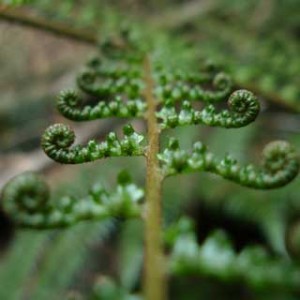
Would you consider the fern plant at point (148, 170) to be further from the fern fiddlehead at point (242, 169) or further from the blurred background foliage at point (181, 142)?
the blurred background foliage at point (181, 142)

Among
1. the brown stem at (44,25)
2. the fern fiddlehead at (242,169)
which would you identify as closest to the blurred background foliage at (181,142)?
the brown stem at (44,25)

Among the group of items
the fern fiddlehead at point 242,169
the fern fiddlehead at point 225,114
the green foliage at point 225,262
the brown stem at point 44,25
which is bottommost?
the green foliage at point 225,262

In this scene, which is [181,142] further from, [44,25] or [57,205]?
[57,205]

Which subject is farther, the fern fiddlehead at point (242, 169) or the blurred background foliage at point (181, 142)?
the blurred background foliage at point (181, 142)

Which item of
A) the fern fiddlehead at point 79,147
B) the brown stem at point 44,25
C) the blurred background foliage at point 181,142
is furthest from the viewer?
the blurred background foliage at point 181,142

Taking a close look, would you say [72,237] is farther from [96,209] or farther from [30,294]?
[96,209]

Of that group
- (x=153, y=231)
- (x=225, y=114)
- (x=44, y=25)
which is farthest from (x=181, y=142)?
(x=153, y=231)
